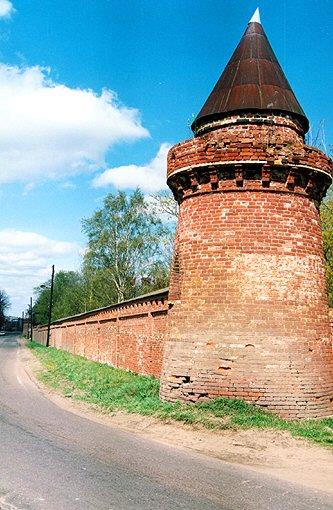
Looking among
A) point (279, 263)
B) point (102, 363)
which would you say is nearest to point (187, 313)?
point (279, 263)

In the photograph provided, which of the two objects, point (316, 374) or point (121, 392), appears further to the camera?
point (121, 392)

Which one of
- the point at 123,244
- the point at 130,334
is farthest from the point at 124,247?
the point at 130,334

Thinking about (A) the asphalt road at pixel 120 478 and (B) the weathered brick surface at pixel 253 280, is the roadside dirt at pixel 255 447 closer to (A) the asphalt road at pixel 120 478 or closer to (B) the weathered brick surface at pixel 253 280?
(A) the asphalt road at pixel 120 478

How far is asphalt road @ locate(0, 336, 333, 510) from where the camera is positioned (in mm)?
4824

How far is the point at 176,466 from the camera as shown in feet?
20.1

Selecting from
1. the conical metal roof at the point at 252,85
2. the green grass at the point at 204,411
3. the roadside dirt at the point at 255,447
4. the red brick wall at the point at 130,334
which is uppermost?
the conical metal roof at the point at 252,85

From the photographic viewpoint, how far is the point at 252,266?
914 cm

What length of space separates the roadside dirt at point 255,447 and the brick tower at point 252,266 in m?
0.94

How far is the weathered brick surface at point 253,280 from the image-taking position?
8727mm

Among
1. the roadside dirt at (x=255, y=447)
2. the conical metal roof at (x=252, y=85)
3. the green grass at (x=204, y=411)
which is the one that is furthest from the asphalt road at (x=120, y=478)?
the conical metal roof at (x=252, y=85)

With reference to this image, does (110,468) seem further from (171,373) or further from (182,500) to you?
(171,373)

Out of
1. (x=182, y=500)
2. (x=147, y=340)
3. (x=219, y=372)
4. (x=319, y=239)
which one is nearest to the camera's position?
(x=182, y=500)

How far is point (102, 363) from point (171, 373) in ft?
41.7

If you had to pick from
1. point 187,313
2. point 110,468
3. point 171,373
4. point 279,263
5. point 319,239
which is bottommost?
point 110,468
